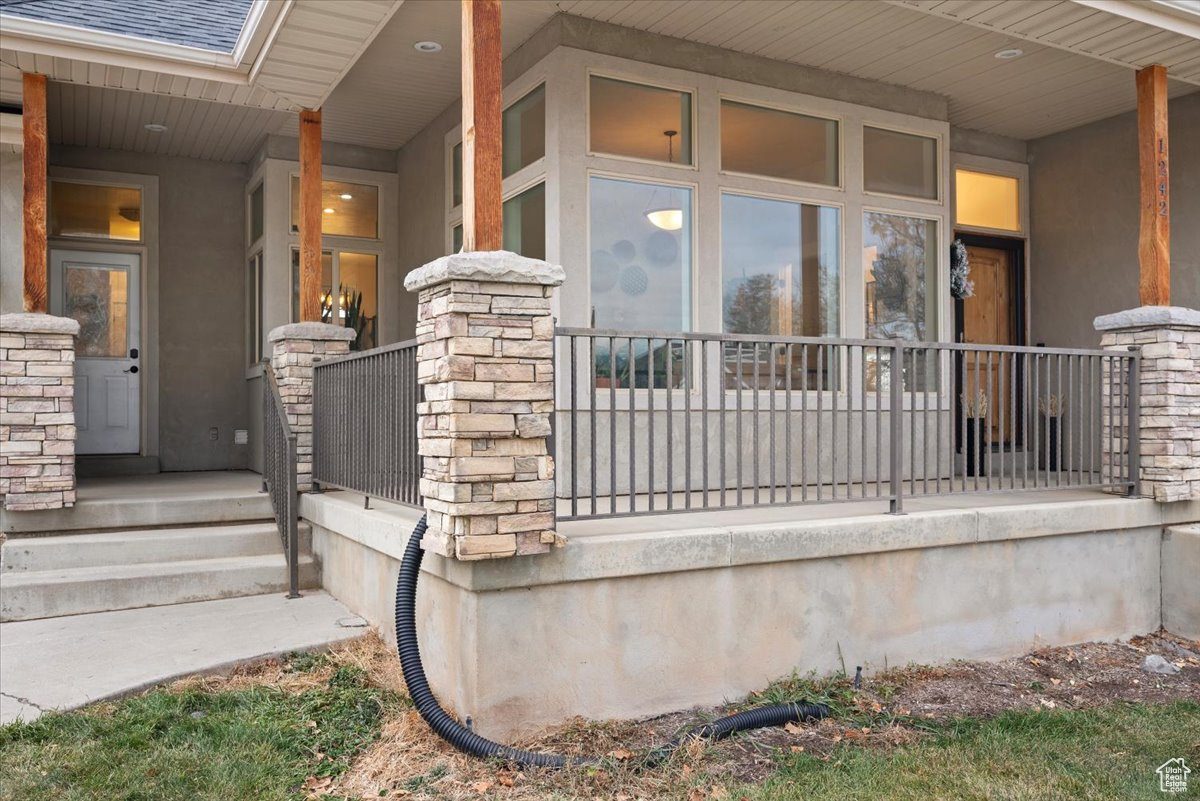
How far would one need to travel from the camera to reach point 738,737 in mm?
3725

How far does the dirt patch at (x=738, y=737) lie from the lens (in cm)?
328

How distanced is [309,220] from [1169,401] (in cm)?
546

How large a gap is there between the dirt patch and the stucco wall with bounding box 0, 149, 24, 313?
4.00 meters

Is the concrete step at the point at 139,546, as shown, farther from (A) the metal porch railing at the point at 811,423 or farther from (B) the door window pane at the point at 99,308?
(B) the door window pane at the point at 99,308

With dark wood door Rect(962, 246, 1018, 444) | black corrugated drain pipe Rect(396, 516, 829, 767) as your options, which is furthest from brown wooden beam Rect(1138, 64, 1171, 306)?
black corrugated drain pipe Rect(396, 516, 829, 767)

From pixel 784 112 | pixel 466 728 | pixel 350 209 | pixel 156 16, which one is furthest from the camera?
pixel 350 209

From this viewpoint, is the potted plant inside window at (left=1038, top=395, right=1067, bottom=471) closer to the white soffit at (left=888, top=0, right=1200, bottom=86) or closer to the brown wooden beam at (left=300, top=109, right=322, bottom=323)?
the white soffit at (left=888, top=0, right=1200, bottom=86)

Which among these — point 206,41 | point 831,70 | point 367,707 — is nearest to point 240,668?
point 367,707

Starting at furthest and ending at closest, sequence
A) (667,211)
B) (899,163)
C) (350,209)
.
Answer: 1. (350,209)
2. (899,163)
3. (667,211)

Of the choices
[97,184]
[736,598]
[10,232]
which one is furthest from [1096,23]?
[97,184]

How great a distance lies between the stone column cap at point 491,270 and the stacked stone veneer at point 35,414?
308 centimetres

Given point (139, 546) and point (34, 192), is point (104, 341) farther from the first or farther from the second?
point (139, 546)

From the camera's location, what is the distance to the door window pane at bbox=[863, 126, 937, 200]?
23.6 ft

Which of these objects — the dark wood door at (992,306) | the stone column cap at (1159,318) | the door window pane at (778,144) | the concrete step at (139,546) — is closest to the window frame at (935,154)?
the door window pane at (778,144)
